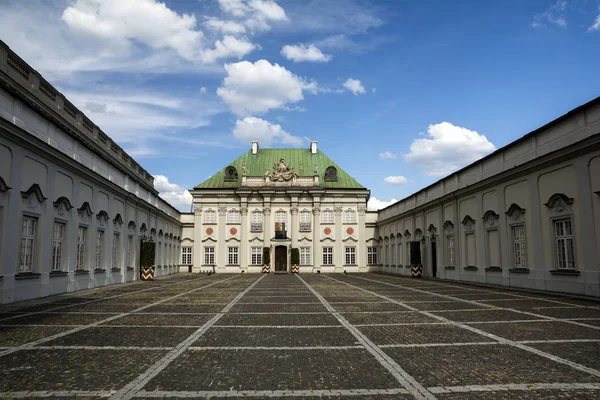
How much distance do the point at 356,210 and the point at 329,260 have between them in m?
6.58

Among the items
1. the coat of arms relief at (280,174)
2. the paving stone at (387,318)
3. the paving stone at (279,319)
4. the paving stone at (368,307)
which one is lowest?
the paving stone at (368,307)

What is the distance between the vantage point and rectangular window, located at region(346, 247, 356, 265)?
1994 inches

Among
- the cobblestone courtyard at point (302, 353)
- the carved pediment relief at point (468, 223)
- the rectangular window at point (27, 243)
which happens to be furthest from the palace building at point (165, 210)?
the cobblestone courtyard at point (302, 353)

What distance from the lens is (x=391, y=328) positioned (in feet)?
33.1

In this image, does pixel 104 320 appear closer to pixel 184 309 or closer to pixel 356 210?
pixel 184 309

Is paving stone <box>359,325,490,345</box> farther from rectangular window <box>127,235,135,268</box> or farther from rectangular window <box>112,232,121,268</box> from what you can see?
rectangular window <box>127,235,135,268</box>

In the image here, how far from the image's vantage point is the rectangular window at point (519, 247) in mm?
21453

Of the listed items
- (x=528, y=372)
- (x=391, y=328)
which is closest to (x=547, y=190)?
(x=391, y=328)

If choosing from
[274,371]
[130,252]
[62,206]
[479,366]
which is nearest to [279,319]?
[274,371]

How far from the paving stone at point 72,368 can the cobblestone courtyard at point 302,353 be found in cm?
2

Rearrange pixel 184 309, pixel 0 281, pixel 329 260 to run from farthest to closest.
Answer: pixel 329 260
pixel 0 281
pixel 184 309

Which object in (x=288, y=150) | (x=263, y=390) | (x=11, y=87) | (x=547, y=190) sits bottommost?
(x=263, y=390)

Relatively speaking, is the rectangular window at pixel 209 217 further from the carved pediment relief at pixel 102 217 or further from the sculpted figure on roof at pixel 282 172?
the carved pediment relief at pixel 102 217

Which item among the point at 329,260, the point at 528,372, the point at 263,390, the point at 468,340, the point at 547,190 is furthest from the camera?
the point at 329,260
